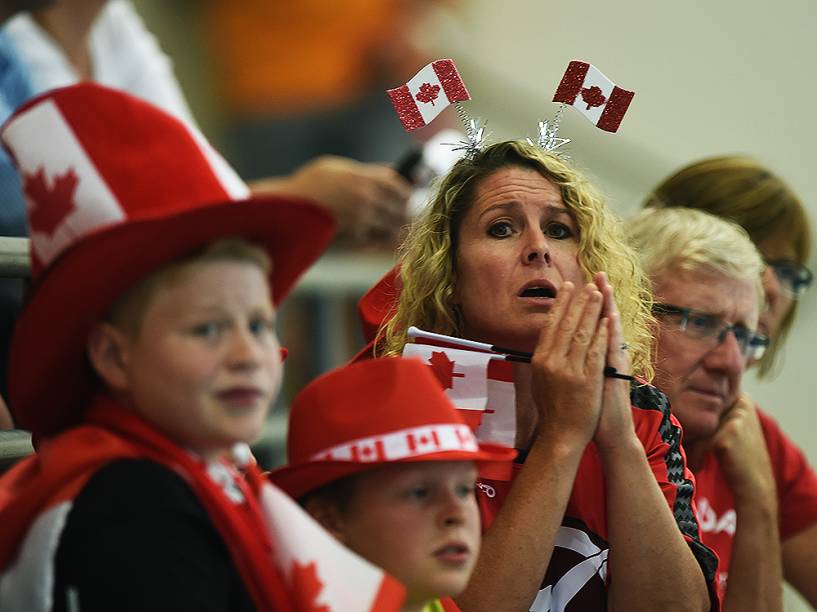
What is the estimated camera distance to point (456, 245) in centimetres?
223

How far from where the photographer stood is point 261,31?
5219mm

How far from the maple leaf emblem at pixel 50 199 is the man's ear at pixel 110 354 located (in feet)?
0.40

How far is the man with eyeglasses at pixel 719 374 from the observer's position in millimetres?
2516

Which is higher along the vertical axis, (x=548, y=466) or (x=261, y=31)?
(x=548, y=466)

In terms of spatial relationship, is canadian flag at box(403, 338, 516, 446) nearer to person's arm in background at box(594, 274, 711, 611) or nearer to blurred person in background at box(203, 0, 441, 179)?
person's arm in background at box(594, 274, 711, 611)

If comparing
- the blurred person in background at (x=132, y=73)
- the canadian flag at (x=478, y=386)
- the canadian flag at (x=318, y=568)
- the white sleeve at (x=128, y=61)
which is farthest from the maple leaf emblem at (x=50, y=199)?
the white sleeve at (x=128, y=61)

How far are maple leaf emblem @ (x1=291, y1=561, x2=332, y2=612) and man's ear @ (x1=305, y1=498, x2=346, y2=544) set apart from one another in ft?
0.64

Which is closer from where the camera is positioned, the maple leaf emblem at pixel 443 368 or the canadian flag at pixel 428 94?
the maple leaf emblem at pixel 443 368

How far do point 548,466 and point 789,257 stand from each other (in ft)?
4.43

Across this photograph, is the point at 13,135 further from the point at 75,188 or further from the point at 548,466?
the point at 548,466

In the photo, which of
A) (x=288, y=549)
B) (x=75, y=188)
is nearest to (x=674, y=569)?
(x=288, y=549)

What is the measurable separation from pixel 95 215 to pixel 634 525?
38.5 inches

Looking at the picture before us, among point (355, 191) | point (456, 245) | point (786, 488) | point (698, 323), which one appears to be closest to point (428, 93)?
point (456, 245)

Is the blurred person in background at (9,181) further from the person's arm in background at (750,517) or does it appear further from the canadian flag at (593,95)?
the person's arm in background at (750,517)
